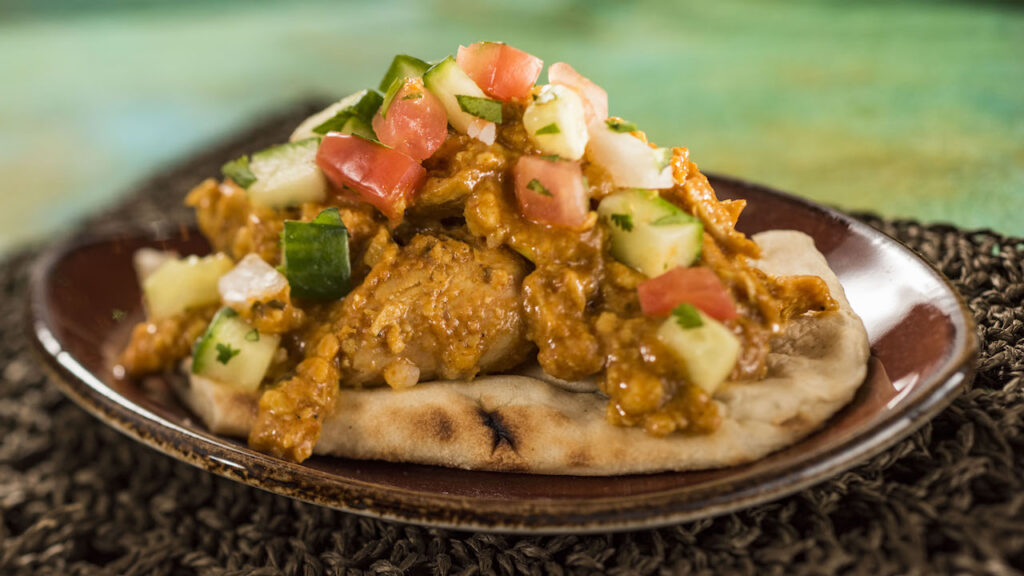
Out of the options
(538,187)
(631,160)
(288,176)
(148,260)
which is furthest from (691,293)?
(148,260)

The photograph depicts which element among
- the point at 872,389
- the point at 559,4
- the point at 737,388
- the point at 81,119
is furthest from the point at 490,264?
the point at 559,4

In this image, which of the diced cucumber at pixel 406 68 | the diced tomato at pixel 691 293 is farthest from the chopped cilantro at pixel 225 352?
the diced tomato at pixel 691 293

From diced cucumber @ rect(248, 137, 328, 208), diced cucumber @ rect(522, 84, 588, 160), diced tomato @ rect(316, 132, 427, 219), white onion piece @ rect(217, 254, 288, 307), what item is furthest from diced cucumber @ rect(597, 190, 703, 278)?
white onion piece @ rect(217, 254, 288, 307)

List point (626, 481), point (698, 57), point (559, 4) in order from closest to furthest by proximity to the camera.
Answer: point (626, 481)
point (698, 57)
point (559, 4)

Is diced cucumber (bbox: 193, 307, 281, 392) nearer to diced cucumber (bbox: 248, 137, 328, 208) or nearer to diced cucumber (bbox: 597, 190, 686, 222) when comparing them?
diced cucumber (bbox: 248, 137, 328, 208)

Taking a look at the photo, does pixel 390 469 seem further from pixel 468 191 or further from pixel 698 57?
pixel 698 57

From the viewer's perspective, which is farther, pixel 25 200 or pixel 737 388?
pixel 25 200

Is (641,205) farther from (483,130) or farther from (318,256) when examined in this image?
(318,256)
